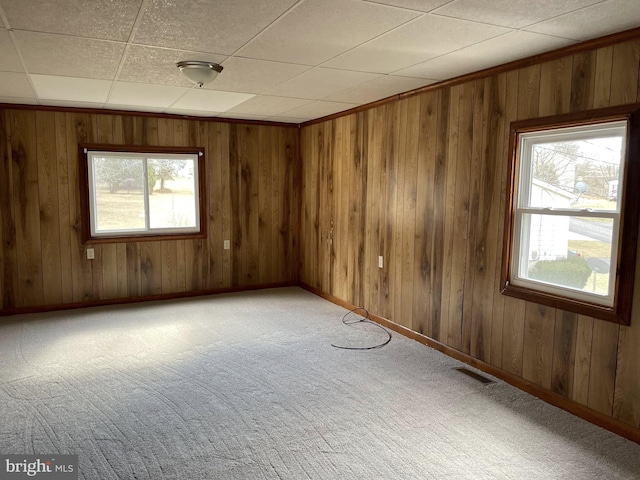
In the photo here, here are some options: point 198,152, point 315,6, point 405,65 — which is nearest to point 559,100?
point 405,65

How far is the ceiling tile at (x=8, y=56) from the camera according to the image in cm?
259

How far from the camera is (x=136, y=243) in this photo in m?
5.43

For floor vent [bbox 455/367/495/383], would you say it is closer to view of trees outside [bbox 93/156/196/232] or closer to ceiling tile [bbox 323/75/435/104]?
ceiling tile [bbox 323/75/435/104]

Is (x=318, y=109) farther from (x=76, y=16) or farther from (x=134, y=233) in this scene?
(x=76, y=16)

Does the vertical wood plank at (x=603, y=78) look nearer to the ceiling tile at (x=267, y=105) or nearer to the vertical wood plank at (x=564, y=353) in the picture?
the vertical wood plank at (x=564, y=353)

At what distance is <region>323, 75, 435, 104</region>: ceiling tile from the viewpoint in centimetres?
368

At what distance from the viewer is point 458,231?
3650mm

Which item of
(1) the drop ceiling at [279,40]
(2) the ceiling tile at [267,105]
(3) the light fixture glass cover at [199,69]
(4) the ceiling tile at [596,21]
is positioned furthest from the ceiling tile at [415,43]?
(2) the ceiling tile at [267,105]

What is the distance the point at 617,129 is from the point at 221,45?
7.70 ft

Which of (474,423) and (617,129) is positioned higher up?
(617,129)

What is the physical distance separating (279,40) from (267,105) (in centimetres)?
219

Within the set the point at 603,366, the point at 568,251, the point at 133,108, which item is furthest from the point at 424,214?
the point at 133,108

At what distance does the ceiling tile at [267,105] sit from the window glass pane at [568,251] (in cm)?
256

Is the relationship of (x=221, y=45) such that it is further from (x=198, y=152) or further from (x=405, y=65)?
(x=198, y=152)
